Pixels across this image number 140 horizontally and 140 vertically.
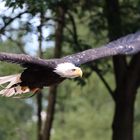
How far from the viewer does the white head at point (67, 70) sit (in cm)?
915

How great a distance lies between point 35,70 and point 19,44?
3.34 m

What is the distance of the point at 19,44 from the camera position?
12547 millimetres

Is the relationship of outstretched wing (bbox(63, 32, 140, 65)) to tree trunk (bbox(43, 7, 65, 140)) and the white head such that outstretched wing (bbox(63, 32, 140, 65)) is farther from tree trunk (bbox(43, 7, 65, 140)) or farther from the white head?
tree trunk (bbox(43, 7, 65, 140))

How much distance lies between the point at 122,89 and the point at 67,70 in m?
2.66

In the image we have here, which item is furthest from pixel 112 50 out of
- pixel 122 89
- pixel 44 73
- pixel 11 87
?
pixel 122 89

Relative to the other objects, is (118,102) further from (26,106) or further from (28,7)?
(26,106)

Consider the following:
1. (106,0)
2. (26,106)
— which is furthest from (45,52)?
(26,106)

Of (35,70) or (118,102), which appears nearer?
(35,70)

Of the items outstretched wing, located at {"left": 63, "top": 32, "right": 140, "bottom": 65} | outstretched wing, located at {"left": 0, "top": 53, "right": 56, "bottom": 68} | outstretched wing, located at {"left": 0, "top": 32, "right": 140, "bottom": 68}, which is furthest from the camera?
outstretched wing, located at {"left": 63, "top": 32, "right": 140, "bottom": 65}

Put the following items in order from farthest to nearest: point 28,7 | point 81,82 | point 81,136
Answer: point 81,136
point 81,82
point 28,7

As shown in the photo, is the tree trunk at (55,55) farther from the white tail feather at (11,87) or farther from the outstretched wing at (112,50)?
the white tail feather at (11,87)

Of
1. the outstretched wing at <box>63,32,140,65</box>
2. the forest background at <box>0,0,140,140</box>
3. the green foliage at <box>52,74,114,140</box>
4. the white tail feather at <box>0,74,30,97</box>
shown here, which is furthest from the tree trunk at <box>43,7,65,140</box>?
the green foliage at <box>52,74,114,140</box>

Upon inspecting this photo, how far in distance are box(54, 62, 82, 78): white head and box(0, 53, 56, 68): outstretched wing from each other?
94mm

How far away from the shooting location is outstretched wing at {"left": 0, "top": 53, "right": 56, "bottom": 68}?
8250mm
